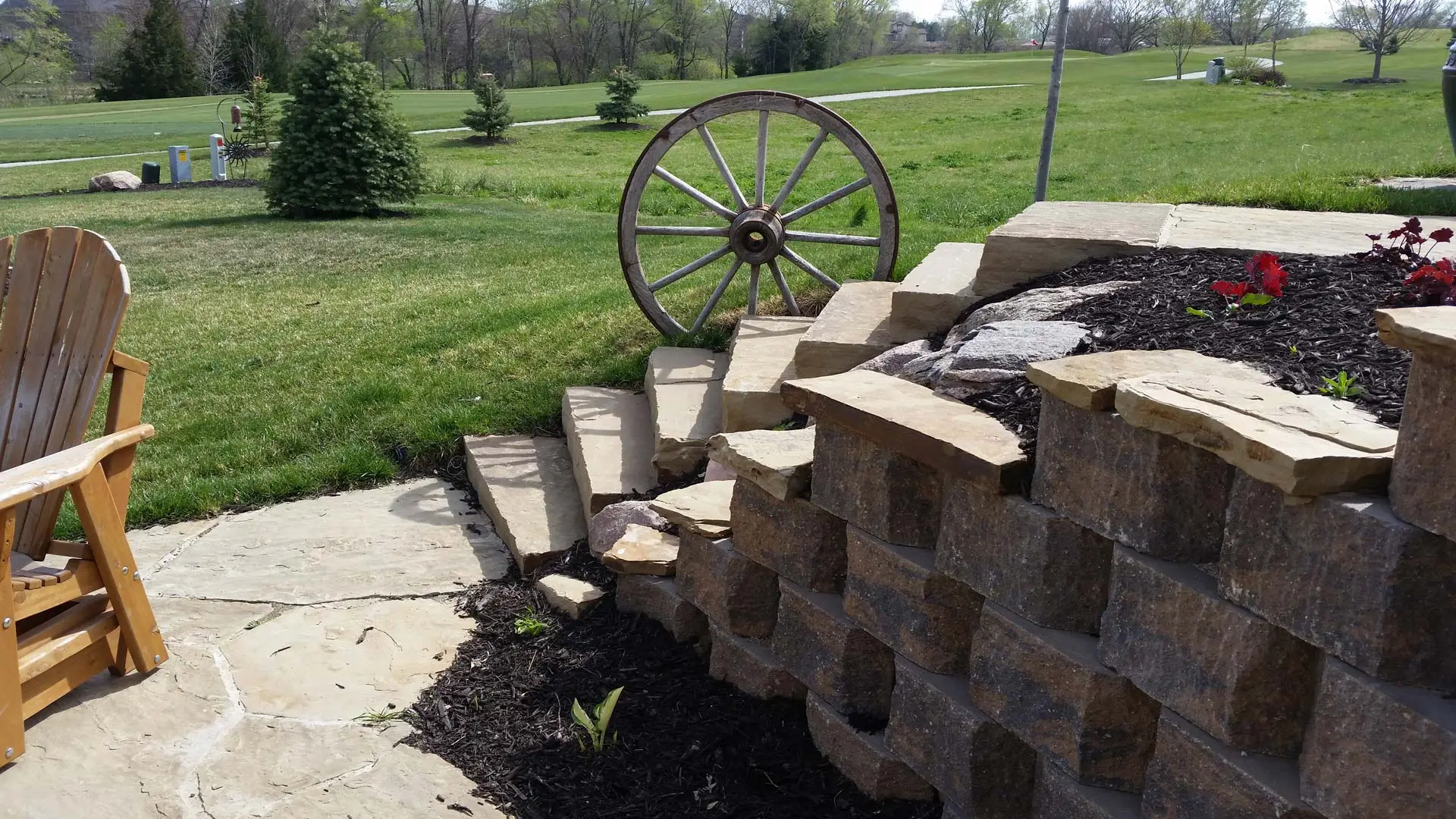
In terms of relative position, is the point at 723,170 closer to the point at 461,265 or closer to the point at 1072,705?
the point at 1072,705

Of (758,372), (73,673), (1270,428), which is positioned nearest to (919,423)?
(1270,428)

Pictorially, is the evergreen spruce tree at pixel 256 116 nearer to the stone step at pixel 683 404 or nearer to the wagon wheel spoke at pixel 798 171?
the wagon wheel spoke at pixel 798 171

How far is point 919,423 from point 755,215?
9.86ft

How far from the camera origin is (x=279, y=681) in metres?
3.15

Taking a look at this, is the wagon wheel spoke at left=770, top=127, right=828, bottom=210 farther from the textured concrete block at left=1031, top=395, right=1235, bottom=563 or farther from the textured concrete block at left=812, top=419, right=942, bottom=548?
the textured concrete block at left=1031, top=395, right=1235, bottom=563

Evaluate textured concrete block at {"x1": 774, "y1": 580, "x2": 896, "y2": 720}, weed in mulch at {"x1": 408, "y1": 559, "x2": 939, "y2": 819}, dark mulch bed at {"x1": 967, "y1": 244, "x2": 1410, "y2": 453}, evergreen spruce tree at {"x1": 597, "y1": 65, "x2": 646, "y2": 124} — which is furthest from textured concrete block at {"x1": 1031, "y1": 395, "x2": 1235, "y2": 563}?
evergreen spruce tree at {"x1": 597, "y1": 65, "x2": 646, "y2": 124}

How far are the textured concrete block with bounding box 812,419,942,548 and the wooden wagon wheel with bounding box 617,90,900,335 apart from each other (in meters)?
2.66

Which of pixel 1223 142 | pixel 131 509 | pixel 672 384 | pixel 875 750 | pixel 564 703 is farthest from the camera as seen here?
pixel 1223 142

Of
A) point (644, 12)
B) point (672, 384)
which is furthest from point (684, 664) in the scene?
point (644, 12)

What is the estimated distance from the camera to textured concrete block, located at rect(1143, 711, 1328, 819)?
1747 mm

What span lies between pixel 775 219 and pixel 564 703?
9.28 feet

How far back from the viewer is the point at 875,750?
8.43ft

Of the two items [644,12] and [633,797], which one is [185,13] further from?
[633,797]

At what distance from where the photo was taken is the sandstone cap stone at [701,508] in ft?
10.2
